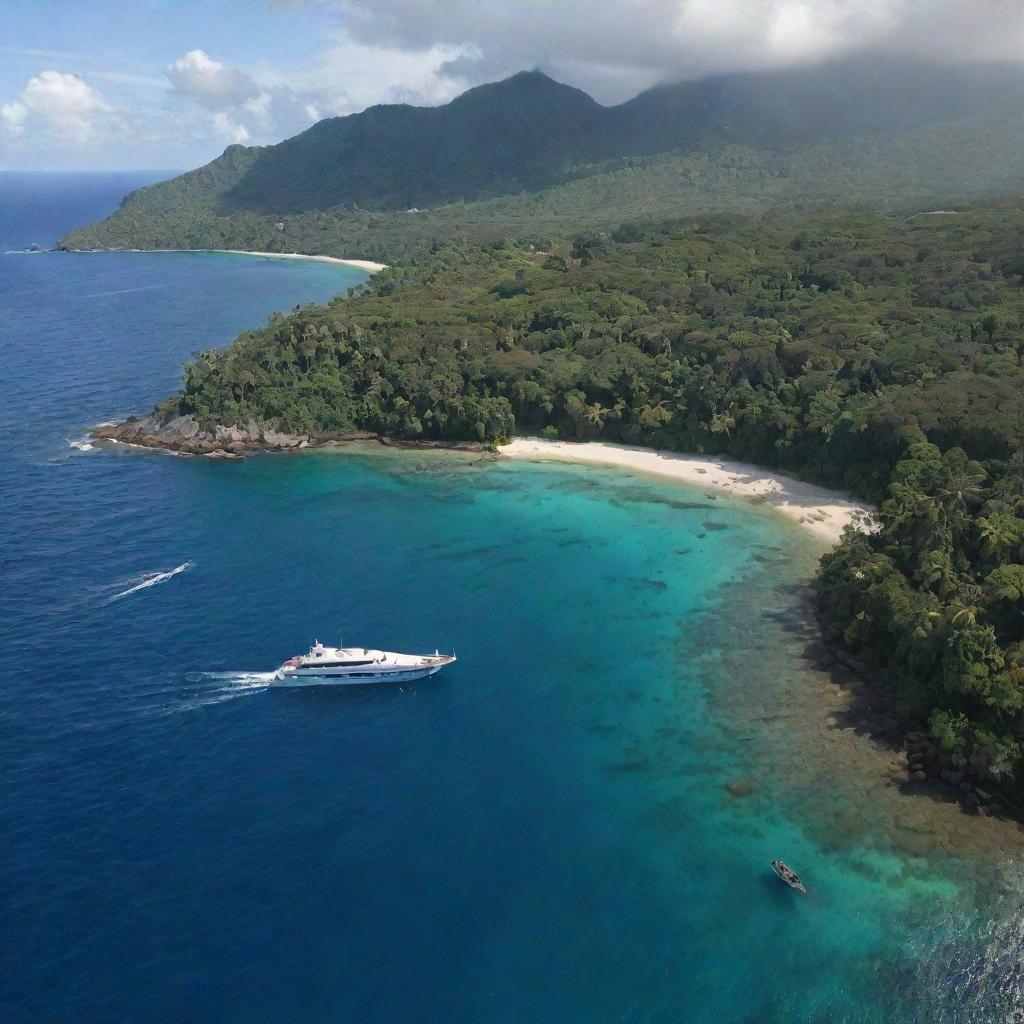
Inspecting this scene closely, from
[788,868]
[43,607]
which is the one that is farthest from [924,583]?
[43,607]

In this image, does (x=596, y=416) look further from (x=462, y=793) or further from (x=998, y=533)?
(x=462, y=793)

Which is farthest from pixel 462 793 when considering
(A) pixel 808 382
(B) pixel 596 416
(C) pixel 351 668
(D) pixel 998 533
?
(A) pixel 808 382

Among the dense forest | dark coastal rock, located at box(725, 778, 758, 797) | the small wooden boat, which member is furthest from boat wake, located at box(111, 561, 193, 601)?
the small wooden boat

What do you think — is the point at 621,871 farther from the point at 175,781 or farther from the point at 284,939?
the point at 175,781

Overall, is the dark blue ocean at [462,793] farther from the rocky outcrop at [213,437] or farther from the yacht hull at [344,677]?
the rocky outcrop at [213,437]

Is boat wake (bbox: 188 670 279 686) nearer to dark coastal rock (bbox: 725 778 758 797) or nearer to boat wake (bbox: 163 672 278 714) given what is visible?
boat wake (bbox: 163 672 278 714)

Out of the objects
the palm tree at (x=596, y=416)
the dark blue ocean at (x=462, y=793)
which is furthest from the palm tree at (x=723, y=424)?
the dark blue ocean at (x=462, y=793)
